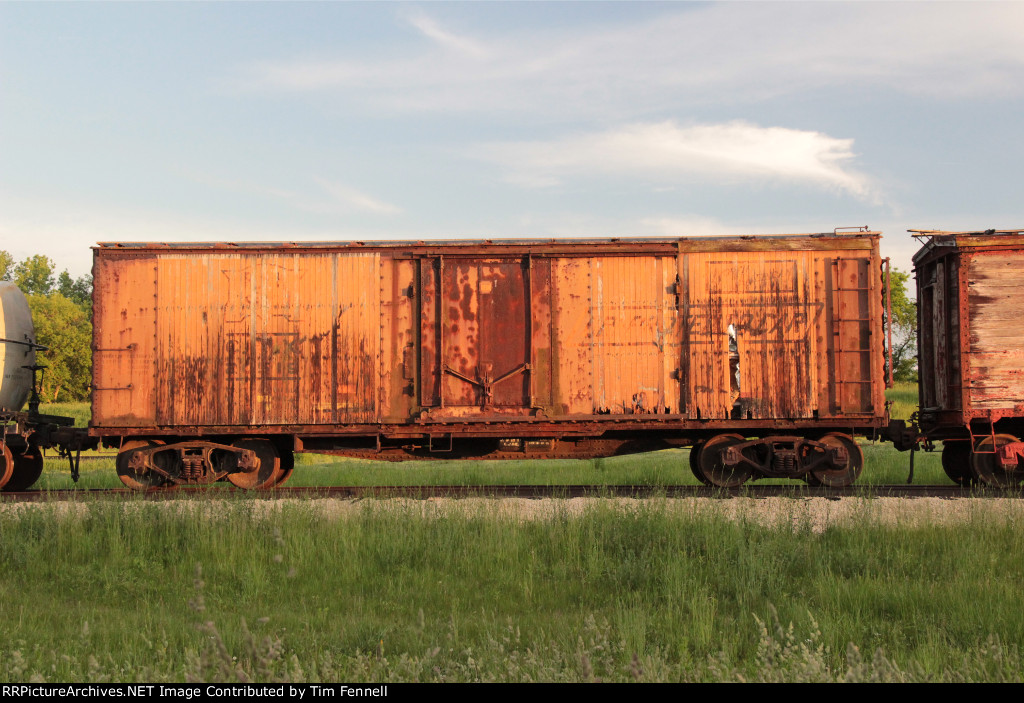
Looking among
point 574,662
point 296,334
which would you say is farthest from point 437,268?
point 574,662

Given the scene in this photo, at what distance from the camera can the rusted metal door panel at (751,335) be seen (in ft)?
38.8

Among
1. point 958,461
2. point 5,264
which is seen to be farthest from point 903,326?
point 5,264

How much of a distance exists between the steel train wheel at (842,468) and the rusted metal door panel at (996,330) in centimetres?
190

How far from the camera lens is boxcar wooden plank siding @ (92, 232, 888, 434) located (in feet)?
38.9

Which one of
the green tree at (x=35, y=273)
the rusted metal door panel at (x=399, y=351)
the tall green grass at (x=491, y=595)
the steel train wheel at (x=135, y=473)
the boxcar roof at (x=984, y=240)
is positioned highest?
the green tree at (x=35, y=273)

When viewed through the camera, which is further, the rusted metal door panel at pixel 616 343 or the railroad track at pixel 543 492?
the rusted metal door panel at pixel 616 343

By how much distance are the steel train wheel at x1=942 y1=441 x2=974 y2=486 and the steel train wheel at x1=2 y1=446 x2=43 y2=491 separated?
15884 millimetres

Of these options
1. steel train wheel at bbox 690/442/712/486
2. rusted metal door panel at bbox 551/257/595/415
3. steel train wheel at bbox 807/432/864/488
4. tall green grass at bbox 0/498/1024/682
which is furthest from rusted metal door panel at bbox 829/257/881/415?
rusted metal door panel at bbox 551/257/595/415

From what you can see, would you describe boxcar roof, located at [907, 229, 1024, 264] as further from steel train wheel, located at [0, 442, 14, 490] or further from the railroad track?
steel train wheel, located at [0, 442, 14, 490]

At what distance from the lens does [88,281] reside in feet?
268

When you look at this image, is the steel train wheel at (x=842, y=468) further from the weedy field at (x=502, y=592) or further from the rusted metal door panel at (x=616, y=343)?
the rusted metal door panel at (x=616, y=343)

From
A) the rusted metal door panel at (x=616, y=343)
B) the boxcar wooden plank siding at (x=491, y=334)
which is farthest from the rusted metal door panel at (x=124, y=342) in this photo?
the rusted metal door panel at (x=616, y=343)
